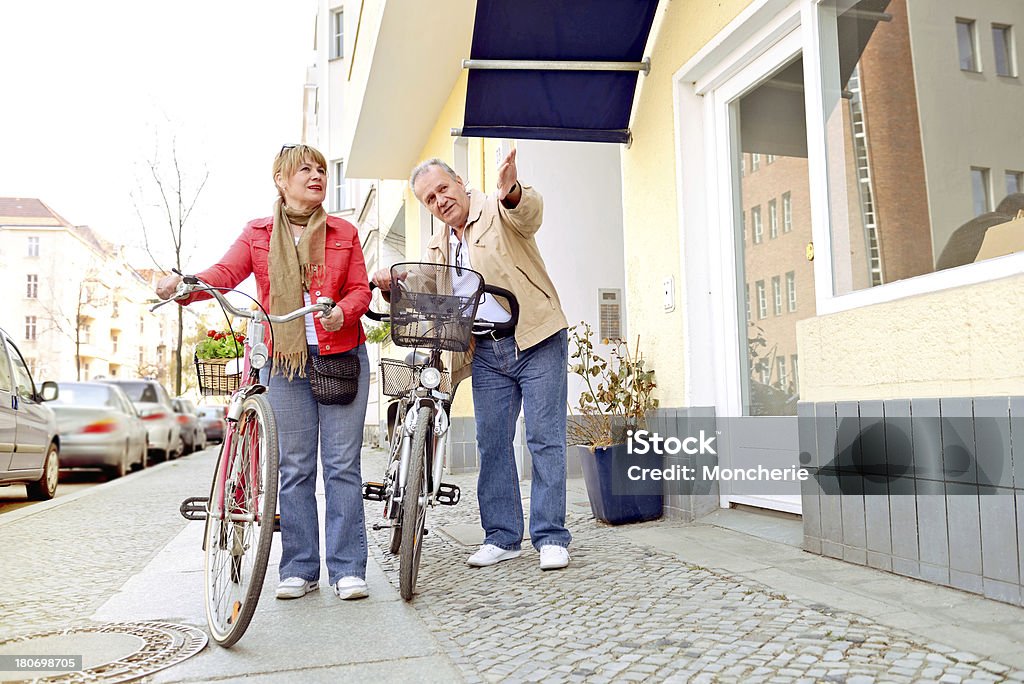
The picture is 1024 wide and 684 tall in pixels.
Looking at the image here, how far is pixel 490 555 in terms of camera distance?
167 inches

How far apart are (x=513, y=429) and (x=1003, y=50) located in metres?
2.82

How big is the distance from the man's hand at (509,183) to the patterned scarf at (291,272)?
0.81 metres

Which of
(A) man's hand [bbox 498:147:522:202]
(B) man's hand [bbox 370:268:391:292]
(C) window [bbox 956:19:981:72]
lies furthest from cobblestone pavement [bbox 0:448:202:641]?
(C) window [bbox 956:19:981:72]

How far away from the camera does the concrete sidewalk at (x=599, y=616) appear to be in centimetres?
259

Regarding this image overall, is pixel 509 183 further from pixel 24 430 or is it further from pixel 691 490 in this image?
pixel 24 430

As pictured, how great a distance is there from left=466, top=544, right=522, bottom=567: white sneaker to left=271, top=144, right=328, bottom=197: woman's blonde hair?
1.93 meters

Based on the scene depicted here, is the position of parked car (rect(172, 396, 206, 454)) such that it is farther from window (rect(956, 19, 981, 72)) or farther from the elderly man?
window (rect(956, 19, 981, 72))

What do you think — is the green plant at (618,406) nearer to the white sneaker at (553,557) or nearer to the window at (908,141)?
the white sneaker at (553,557)

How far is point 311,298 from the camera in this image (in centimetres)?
375

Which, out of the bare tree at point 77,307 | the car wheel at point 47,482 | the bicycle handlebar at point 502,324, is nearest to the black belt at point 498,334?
the bicycle handlebar at point 502,324

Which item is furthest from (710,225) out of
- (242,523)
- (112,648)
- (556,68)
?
(112,648)

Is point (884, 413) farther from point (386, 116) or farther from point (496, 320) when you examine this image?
point (386, 116)

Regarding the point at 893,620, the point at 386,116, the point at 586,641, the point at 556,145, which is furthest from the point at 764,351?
the point at 386,116

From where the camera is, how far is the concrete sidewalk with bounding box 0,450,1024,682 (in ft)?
8.50
